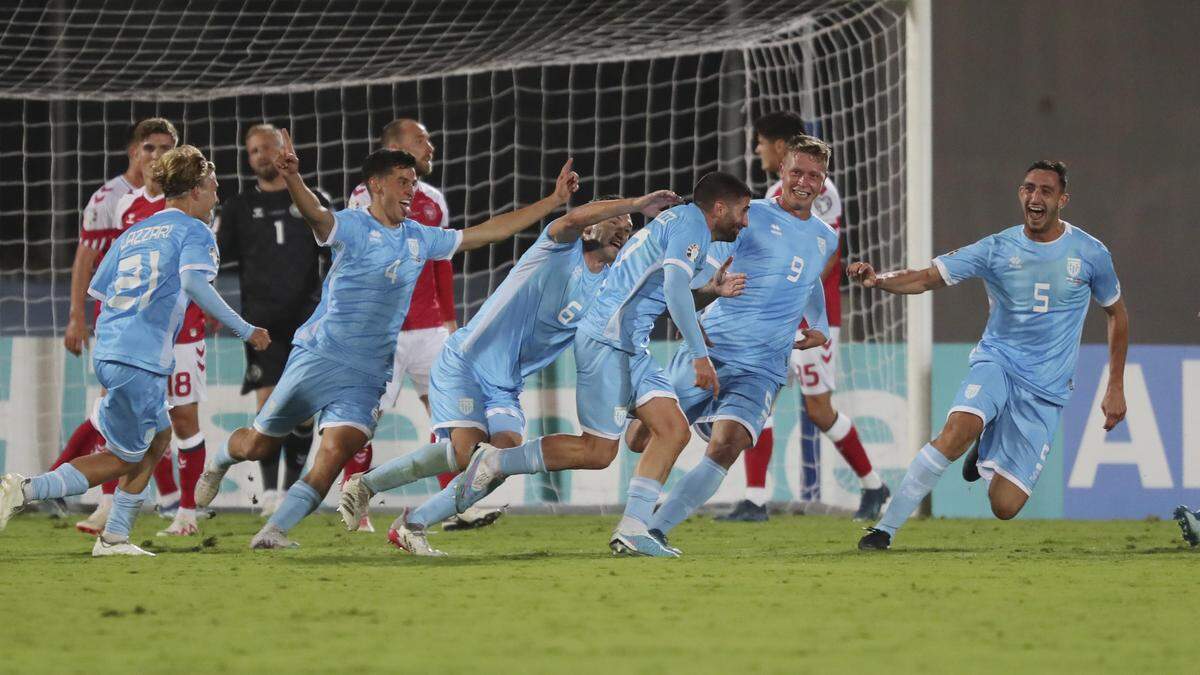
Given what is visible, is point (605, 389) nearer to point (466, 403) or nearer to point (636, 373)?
point (636, 373)

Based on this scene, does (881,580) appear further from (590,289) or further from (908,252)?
(908,252)

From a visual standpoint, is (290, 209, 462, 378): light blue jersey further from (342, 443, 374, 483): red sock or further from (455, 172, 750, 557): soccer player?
(342, 443, 374, 483): red sock

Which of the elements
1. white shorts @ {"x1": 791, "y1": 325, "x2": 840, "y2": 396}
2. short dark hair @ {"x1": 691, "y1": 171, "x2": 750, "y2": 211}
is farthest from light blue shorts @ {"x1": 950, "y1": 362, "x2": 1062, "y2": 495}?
white shorts @ {"x1": 791, "y1": 325, "x2": 840, "y2": 396}

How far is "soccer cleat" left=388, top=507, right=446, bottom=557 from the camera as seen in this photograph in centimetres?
688

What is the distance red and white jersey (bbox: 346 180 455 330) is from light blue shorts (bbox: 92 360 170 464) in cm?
231

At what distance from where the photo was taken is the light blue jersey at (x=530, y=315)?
7.20 meters

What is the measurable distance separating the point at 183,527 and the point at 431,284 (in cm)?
185

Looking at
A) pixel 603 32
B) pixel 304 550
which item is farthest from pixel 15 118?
pixel 304 550

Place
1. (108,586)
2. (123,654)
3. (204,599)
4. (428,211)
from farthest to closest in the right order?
(428,211)
(108,586)
(204,599)
(123,654)

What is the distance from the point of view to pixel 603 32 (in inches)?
434

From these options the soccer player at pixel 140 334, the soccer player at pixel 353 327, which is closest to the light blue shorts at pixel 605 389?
the soccer player at pixel 353 327

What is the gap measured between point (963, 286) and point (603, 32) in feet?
9.32

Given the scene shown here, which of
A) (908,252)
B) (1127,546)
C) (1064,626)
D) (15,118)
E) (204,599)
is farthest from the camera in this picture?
(15,118)

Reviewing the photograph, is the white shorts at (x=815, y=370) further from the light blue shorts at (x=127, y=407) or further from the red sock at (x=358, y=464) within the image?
the light blue shorts at (x=127, y=407)
